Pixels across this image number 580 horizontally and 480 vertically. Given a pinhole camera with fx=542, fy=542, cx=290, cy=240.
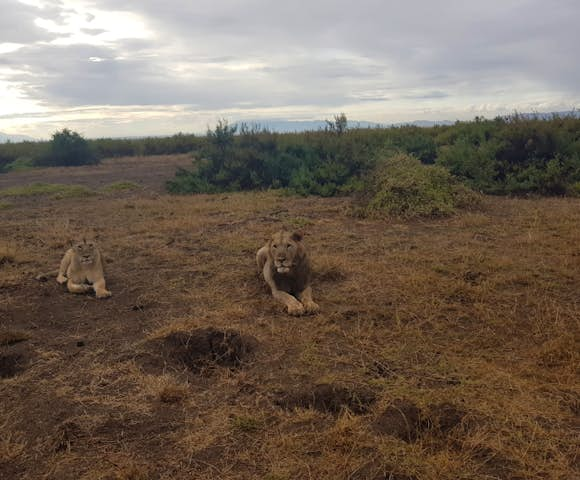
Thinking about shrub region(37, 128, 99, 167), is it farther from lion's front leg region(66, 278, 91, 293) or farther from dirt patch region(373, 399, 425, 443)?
dirt patch region(373, 399, 425, 443)

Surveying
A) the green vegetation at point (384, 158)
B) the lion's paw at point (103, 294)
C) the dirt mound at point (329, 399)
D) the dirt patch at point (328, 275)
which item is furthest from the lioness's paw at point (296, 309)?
the green vegetation at point (384, 158)

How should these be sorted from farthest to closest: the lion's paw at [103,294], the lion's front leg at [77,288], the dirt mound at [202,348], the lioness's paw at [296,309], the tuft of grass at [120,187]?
the tuft of grass at [120,187]
the lion's front leg at [77,288]
the lion's paw at [103,294]
the lioness's paw at [296,309]
the dirt mound at [202,348]

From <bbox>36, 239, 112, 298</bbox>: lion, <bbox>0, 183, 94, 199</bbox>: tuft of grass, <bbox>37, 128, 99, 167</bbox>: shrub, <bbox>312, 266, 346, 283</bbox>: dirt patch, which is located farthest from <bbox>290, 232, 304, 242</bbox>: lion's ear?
<bbox>37, 128, 99, 167</bbox>: shrub

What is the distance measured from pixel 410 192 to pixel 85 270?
20.8 ft

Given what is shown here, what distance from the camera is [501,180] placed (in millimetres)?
13109

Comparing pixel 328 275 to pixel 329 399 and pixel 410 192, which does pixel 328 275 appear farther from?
pixel 410 192

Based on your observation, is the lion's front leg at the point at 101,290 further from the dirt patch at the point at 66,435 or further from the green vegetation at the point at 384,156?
the green vegetation at the point at 384,156

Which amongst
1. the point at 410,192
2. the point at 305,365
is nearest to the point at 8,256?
the point at 305,365

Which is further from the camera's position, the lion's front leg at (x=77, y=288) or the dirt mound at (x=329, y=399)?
the lion's front leg at (x=77, y=288)

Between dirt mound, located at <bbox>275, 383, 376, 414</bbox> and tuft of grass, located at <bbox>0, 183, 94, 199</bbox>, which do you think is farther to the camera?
tuft of grass, located at <bbox>0, 183, 94, 199</bbox>

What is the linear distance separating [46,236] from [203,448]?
701cm

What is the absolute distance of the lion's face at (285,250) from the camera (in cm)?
514

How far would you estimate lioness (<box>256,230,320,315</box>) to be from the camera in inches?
202

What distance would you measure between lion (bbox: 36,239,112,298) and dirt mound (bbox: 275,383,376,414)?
2989 mm
